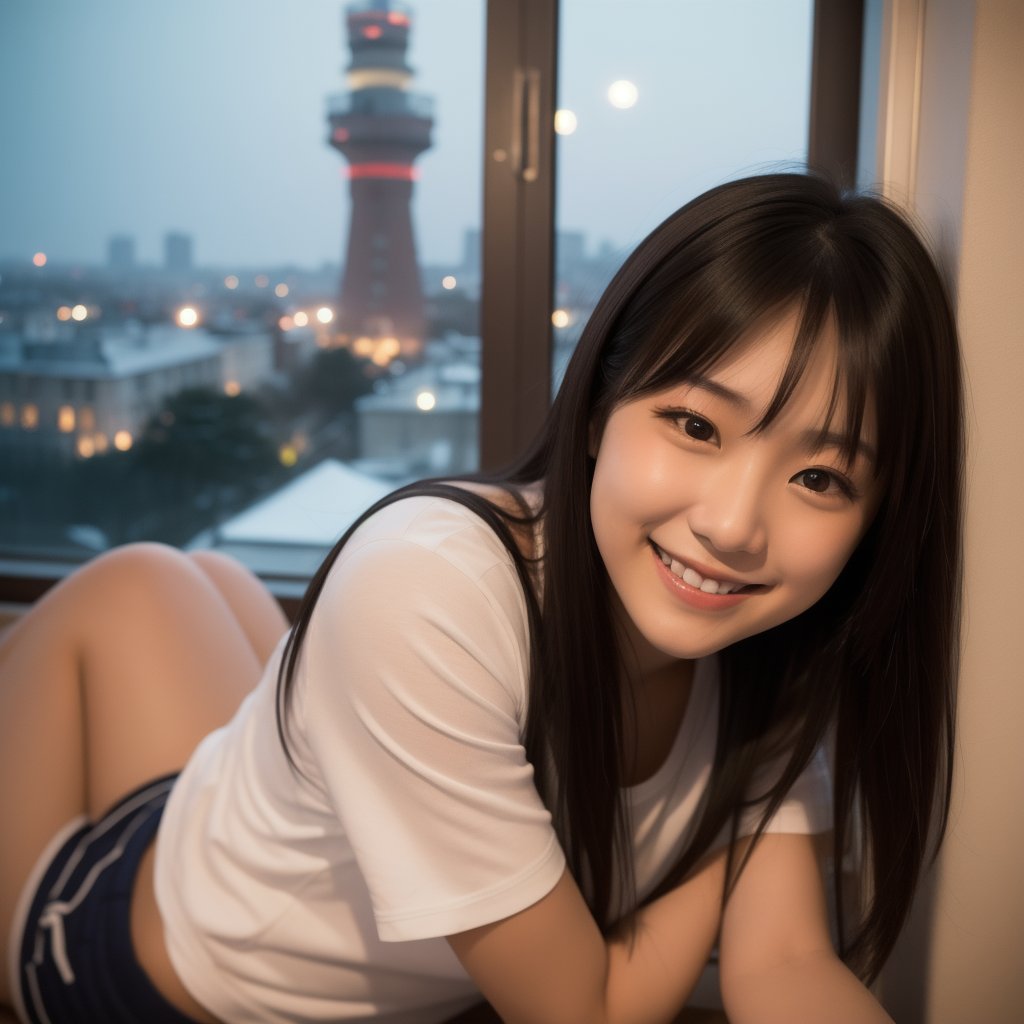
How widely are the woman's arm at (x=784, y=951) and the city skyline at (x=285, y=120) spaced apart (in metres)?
1.15

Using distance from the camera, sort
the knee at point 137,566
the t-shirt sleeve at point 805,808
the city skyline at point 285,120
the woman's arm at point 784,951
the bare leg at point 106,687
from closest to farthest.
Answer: the woman's arm at point 784,951 → the t-shirt sleeve at point 805,808 → the bare leg at point 106,687 → the knee at point 137,566 → the city skyline at point 285,120

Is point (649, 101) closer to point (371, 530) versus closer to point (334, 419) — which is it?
point (334, 419)

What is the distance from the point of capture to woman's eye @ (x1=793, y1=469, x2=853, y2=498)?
3.14ft

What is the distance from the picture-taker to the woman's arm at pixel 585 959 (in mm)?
1004

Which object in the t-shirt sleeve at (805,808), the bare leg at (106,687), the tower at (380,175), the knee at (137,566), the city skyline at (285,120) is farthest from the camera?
the tower at (380,175)

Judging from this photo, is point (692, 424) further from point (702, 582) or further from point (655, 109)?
point (655, 109)

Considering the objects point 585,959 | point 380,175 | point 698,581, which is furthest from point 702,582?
point 380,175

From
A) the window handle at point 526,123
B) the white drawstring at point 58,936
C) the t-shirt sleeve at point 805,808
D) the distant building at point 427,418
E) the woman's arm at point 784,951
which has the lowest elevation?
the white drawstring at point 58,936

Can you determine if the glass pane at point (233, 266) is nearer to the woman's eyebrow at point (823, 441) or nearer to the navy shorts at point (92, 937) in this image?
the navy shorts at point (92, 937)

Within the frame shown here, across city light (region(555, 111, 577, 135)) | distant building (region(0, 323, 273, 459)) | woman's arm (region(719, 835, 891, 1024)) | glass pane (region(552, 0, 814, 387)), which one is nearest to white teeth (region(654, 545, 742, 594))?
woman's arm (region(719, 835, 891, 1024))

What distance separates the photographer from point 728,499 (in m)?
0.93

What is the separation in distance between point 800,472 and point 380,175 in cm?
145

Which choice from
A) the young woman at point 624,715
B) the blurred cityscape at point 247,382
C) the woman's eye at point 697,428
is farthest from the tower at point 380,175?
the woman's eye at point 697,428

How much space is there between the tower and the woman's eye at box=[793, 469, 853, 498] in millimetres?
1364
